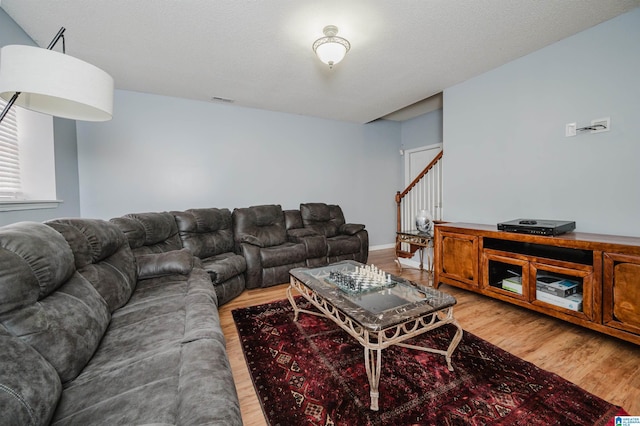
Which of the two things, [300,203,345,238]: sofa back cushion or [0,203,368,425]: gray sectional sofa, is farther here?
[300,203,345,238]: sofa back cushion

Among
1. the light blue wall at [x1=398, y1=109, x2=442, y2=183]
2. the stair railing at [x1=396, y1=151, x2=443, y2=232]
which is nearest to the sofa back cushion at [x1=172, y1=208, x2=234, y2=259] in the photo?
the stair railing at [x1=396, y1=151, x2=443, y2=232]

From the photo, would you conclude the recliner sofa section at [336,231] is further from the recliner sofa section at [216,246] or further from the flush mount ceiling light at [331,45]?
the flush mount ceiling light at [331,45]

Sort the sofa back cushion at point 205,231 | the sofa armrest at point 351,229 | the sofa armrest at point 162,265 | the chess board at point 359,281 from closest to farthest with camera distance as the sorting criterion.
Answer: the chess board at point 359,281 → the sofa armrest at point 162,265 → the sofa back cushion at point 205,231 → the sofa armrest at point 351,229

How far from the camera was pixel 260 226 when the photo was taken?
3.79 meters

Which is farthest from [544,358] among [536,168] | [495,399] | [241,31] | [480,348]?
[241,31]

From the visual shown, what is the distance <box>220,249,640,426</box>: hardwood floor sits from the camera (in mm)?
1481

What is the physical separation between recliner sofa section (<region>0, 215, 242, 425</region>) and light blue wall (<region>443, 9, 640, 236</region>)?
10.3ft

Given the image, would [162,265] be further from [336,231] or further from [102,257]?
[336,231]

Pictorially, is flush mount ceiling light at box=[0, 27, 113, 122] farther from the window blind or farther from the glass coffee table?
the glass coffee table

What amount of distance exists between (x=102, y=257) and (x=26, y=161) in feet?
4.96

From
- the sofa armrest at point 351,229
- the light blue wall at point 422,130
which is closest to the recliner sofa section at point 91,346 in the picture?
the sofa armrest at point 351,229

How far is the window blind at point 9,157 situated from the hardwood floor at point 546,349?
1.97 metres

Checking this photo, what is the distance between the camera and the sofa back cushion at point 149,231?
2432mm

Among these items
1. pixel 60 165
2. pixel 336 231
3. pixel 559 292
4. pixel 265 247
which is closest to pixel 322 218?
pixel 336 231
